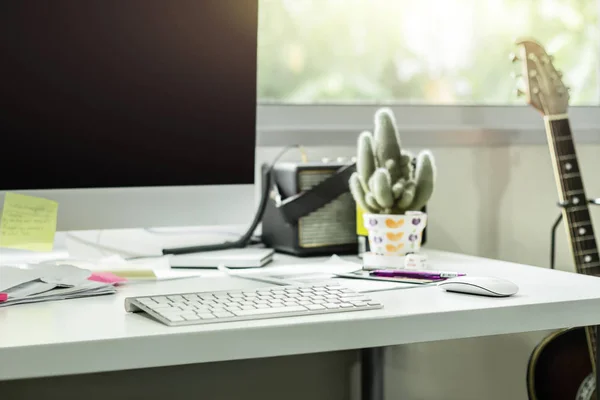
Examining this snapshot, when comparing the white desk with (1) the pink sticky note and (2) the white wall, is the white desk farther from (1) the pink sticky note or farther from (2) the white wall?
(2) the white wall

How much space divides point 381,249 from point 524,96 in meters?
0.55

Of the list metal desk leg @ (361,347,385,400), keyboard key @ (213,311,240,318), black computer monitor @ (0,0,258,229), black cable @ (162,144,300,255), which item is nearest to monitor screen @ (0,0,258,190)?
black computer monitor @ (0,0,258,229)

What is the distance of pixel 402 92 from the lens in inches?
71.2

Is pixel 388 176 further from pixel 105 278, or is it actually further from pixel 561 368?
pixel 561 368

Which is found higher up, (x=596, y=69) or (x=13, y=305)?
(x=596, y=69)

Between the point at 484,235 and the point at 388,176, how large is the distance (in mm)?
612

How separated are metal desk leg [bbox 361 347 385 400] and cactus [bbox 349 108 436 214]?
357 millimetres

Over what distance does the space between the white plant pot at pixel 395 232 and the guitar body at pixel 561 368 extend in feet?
1.37

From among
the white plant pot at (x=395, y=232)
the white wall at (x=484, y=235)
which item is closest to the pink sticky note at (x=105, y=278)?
the white plant pot at (x=395, y=232)

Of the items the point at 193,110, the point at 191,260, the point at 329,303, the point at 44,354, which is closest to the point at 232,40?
the point at 193,110

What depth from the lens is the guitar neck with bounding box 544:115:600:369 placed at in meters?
1.48

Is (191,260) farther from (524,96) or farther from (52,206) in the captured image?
(524,96)

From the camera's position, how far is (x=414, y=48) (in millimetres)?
1808

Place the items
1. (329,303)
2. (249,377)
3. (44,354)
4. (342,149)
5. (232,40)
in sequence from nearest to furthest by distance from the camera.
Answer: (44,354) < (329,303) < (232,40) < (249,377) < (342,149)
